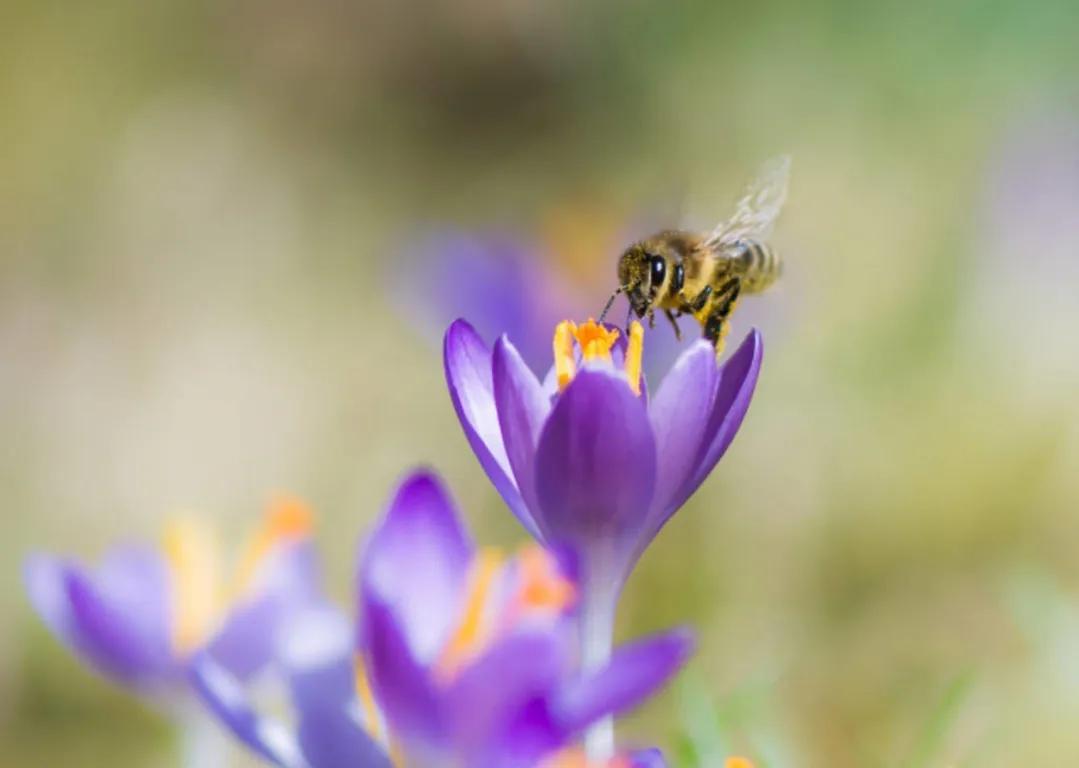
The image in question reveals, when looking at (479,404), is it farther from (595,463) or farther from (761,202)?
(761,202)

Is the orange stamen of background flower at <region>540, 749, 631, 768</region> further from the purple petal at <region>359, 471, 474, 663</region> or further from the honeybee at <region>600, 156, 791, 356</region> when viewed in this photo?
the honeybee at <region>600, 156, 791, 356</region>

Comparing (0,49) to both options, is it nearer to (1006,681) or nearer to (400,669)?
(1006,681)

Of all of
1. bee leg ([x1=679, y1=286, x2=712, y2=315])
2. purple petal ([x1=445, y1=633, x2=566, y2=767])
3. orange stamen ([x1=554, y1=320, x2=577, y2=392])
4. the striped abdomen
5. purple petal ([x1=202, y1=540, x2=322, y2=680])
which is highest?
the striped abdomen

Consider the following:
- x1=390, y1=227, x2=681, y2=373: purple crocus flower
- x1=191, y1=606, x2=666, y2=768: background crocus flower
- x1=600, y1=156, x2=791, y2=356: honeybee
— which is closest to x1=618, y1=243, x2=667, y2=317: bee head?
x1=600, y1=156, x2=791, y2=356: honeybee

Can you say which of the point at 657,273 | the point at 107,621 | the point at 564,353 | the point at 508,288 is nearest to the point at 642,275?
the point at 657,273

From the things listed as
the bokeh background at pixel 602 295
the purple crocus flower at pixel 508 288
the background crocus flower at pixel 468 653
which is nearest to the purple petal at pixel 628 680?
the background crocus flower at pixel 468 653

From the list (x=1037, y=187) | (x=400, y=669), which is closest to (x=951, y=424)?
(x=1037, y=187)
